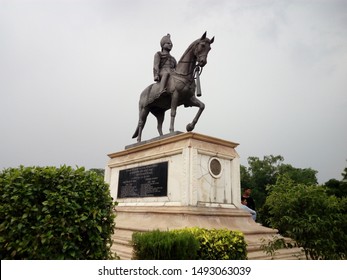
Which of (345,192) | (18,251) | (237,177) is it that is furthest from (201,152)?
(345,192)

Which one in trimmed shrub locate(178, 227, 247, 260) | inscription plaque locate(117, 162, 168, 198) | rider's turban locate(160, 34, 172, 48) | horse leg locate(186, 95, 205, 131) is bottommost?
trimmed shrub locate(178, 227, 247, 260)

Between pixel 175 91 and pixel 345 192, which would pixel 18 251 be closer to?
pixel 175 91

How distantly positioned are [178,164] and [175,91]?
2612mm

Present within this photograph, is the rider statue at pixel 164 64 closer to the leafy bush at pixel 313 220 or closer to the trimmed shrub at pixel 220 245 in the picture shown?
the leafy bush at pixel 313 220

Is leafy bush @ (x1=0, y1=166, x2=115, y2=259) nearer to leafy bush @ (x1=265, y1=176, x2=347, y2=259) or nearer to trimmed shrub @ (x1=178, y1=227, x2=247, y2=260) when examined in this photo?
trimmed shrub @ (x1=178, y1=227, x2=247, y2=260)

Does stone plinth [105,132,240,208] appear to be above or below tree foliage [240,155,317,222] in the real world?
below

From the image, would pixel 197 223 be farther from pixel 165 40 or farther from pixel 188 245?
pixel 165 40

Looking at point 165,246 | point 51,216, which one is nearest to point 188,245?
point 165,246

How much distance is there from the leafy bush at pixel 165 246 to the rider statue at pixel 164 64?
630 centimetres

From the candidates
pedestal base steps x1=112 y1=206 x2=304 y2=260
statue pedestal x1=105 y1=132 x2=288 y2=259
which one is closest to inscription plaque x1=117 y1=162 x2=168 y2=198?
statue pedestal x1=105 y1=132 x2=288 y2=259

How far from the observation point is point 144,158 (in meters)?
9.37

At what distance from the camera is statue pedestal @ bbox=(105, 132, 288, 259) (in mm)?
7297

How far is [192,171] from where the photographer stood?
25.2ft

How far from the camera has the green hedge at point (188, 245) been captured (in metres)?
4.17
